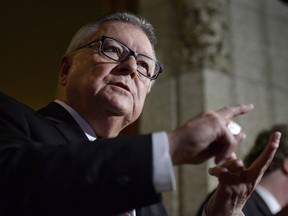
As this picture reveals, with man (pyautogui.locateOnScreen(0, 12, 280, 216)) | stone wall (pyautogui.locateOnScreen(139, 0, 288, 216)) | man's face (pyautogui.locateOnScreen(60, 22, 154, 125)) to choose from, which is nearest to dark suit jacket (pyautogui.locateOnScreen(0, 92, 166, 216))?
man (pyautogui.locateOnScreen(0, 12, 280, 216))

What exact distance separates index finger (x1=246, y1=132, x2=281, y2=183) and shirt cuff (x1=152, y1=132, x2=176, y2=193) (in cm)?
47

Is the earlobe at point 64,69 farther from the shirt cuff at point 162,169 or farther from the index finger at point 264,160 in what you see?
the shirt cuff at point 162,169

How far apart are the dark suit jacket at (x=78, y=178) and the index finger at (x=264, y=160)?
18.9 inches

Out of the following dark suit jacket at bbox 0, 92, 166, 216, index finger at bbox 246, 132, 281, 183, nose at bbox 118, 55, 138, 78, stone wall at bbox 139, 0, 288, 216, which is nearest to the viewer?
dark suit jacket at bbox 0, 92, 166, 216

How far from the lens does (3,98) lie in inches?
60.2

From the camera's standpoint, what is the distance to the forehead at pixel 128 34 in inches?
77.3

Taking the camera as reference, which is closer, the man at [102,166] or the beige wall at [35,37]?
the man at [102,166]

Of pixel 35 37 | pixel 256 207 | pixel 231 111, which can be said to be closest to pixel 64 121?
pixel 231 111

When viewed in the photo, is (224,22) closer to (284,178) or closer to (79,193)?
(284,178)

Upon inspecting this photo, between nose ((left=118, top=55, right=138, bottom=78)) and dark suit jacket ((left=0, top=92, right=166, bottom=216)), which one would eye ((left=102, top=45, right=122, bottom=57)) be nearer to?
nose ((left=118, top=55, right=138, bottom=78))

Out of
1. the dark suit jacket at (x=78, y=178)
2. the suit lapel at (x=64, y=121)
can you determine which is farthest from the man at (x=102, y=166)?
the suit lapel at (x=64, y=121)

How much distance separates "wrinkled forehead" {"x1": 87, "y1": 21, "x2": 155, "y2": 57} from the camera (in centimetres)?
196

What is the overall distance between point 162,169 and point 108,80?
29.7 inches

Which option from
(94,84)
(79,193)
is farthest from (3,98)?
(79,193)
